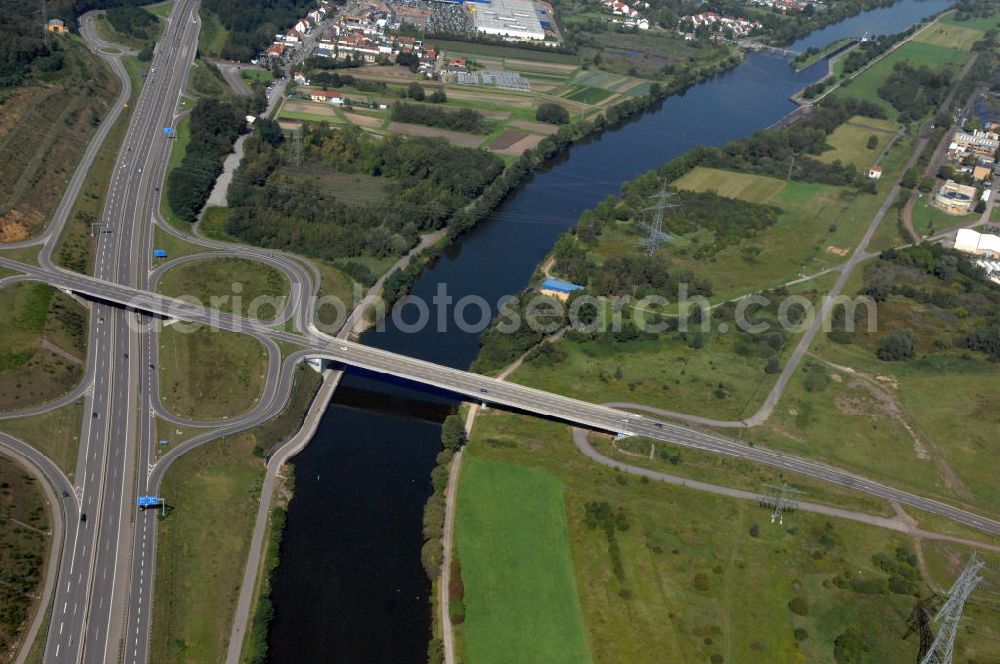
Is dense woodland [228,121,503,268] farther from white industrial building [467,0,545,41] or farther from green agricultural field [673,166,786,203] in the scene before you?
white industrial building [467,0,545,41]

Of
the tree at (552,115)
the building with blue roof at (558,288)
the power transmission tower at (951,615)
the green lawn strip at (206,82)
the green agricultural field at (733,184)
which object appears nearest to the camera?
the power transmission tower at (951,615)

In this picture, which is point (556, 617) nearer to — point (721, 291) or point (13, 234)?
point (721, 291)

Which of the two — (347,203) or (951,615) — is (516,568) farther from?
(347,203)

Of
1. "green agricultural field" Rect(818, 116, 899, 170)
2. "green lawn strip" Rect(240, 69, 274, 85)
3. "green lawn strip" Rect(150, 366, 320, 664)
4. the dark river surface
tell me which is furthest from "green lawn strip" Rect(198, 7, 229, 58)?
"green lawn strip" Rect(150, 366, 320, 664)

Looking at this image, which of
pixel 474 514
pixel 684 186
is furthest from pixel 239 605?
pixel 684 186

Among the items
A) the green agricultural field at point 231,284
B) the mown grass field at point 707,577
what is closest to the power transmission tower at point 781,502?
the mown grass field at point 707,577

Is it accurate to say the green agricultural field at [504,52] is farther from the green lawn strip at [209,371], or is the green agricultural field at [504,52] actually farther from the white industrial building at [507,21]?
the green lawn strip at [209,371]
